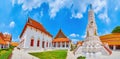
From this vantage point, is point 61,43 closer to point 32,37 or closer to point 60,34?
point 60,34

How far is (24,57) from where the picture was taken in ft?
81.0

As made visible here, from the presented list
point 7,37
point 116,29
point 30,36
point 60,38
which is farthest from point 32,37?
point 116,29

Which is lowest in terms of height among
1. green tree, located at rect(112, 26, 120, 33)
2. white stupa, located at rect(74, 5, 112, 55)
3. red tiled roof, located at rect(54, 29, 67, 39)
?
white stupa, located at rect(74, 5, 112, 55)

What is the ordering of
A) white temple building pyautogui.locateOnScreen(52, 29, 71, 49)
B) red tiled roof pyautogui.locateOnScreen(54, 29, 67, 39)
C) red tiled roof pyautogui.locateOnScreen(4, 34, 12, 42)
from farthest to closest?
red tiled roof pyautogui.locateOnScreen(4, 34, 12, 42), red tiled roof pyautogui.locateOnScreen(54, 29, 67, 39), white temple building pyautogui.locateOnScreen(52, 29, 71, 49)

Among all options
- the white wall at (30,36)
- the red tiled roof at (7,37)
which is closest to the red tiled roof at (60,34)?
the white wall at (30,36)

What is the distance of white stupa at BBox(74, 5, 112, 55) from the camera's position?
3073cm

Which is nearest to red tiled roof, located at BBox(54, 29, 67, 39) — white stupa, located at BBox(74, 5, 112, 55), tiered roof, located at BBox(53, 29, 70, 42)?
tiered roof, located at BBox(53, 29, 70, 42)

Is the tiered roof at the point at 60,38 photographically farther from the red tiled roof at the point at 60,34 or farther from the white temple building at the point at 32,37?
the white temple building at the point at 32,37

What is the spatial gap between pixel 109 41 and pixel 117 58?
39.9 ft

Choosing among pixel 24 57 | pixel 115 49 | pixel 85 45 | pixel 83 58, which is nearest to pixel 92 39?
pixel 85 45

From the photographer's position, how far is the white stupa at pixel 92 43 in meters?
30.7

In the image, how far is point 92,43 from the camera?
31125mm

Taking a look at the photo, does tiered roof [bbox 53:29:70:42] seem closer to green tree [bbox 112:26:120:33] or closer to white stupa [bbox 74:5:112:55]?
white stupa [bbox 74:5:112:55]

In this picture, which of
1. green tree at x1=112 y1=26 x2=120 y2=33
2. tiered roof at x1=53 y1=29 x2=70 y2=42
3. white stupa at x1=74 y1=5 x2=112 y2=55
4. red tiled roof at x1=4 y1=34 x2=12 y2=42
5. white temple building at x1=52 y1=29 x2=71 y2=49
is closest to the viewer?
white stupa at x1=74 y1=5 x2=112 y2=55
